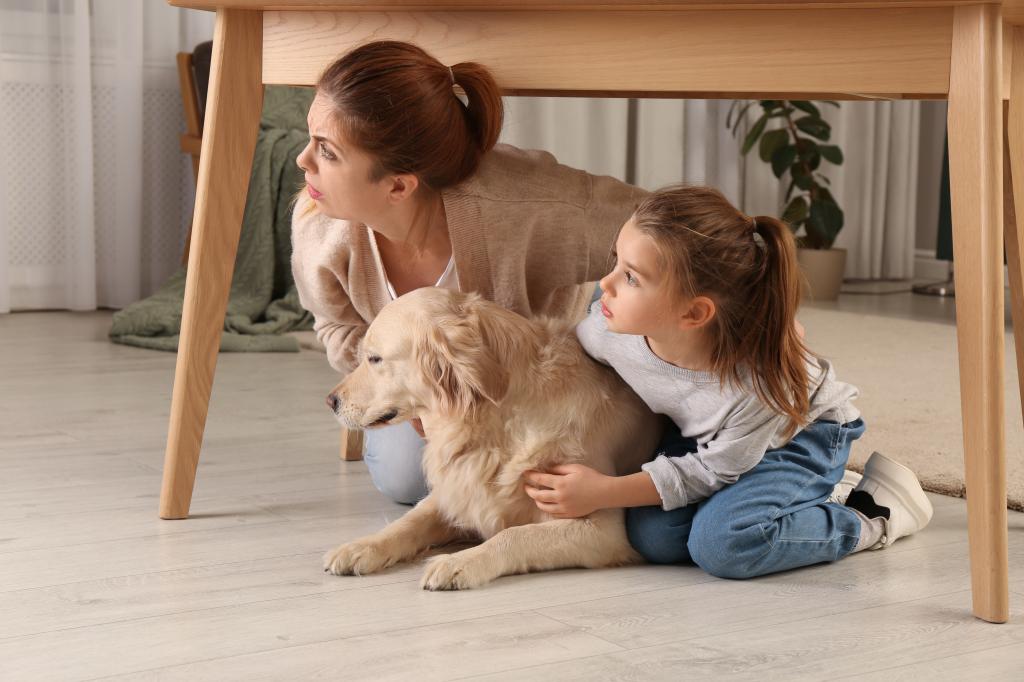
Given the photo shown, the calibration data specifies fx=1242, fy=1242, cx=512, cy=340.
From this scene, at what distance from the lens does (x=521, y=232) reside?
1.69 meters

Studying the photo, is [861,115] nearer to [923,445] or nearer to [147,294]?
[147,294]

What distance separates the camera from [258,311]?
12.3 feet

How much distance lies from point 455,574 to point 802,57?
691 mm

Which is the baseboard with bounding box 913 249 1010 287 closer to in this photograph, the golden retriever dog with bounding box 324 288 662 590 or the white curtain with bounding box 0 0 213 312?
the white curtain with bounding box 0 0 213 312

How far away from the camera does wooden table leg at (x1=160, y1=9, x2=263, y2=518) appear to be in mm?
1597

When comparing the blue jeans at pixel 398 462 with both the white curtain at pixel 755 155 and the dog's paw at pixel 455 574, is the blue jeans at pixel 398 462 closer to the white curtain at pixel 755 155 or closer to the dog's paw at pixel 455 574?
the dog's paw at pixel 455 574

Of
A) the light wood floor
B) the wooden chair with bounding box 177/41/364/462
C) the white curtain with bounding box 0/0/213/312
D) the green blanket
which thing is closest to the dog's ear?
the light wood floor

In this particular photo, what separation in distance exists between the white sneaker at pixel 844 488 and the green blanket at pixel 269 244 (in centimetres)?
209

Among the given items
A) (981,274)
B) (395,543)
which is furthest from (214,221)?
(981,274)

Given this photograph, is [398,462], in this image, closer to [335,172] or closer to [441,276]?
[441,276]

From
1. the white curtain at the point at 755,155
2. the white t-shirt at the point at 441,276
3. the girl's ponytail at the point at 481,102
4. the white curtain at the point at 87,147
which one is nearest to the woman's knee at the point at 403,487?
the white t-shirt at the point at 441,276

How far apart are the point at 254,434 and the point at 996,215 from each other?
57.8 inches

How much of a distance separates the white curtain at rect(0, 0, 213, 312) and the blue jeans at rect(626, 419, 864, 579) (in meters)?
3.01

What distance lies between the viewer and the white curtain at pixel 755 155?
4973 millimetres
